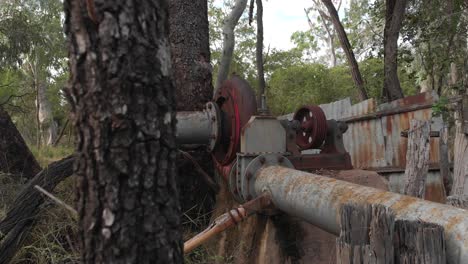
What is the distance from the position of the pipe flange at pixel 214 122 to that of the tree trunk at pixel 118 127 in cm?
284

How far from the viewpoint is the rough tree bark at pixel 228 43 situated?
812cm

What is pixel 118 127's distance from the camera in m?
1.59

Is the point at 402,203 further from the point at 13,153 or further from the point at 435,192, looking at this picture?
the point at 435,192

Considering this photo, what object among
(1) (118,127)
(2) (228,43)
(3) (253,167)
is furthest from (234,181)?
(2) (228,43)

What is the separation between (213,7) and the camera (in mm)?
26031

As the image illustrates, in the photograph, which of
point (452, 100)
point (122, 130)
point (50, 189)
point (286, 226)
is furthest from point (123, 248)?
point (452, 100)

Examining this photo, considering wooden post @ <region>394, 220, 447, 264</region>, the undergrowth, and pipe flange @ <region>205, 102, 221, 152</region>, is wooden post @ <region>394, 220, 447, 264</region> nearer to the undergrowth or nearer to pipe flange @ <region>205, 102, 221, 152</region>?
the undergrowth

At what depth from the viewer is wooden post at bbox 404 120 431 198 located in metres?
5.06

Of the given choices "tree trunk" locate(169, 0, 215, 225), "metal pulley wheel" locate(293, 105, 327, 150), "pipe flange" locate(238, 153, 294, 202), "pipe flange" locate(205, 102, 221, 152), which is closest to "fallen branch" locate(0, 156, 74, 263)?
"tree trunk" locate(169, 0, 215, 225)

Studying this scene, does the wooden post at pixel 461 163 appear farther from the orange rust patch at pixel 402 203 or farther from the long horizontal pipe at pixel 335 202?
the orange rust patch at pixel 402 203

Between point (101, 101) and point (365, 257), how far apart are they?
1.18 metres

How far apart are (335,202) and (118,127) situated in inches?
63.0

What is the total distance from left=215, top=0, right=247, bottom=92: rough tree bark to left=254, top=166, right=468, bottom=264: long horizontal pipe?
4370mm

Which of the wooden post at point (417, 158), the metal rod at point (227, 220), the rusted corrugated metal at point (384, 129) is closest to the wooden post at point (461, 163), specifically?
the wooden post at point (417, 158)
